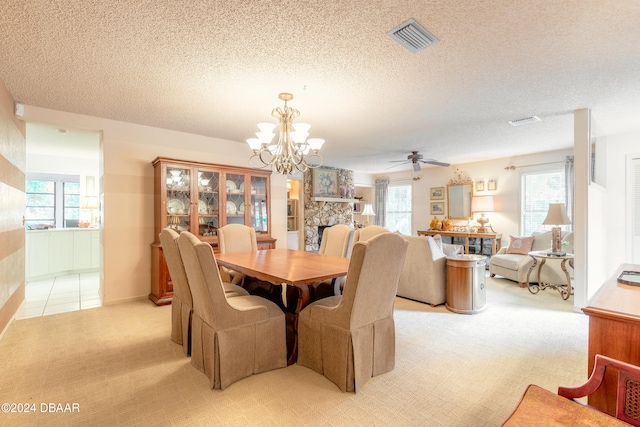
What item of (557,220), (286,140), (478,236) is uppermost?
(286,140)

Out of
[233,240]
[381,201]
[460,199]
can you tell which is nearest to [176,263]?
[233,240]

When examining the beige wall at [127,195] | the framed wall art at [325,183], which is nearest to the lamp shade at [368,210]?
the framed wall art at [325,183]

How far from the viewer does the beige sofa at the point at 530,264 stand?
459 cm

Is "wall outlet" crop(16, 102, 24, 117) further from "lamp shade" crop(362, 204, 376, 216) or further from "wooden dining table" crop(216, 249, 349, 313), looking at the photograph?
"lamp shade" crop(362, 204, 376, 216)

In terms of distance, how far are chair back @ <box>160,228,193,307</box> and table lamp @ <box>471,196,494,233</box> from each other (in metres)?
6.01

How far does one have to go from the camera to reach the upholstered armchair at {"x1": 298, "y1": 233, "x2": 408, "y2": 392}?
191 centimetres

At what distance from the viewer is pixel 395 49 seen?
2221 millimetres

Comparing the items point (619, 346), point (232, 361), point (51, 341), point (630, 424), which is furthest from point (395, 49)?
point (51, 341)

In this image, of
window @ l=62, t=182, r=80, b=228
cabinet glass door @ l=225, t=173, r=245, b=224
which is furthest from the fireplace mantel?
window @ l=62, t=182, r=80, b=228

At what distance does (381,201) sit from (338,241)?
5.28m

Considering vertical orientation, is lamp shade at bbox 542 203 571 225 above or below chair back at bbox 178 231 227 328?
above

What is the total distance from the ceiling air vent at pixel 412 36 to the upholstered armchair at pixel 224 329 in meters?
1.83

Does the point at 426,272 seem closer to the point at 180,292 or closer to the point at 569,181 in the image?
the point at 180,292

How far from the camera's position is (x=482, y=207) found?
662cm
